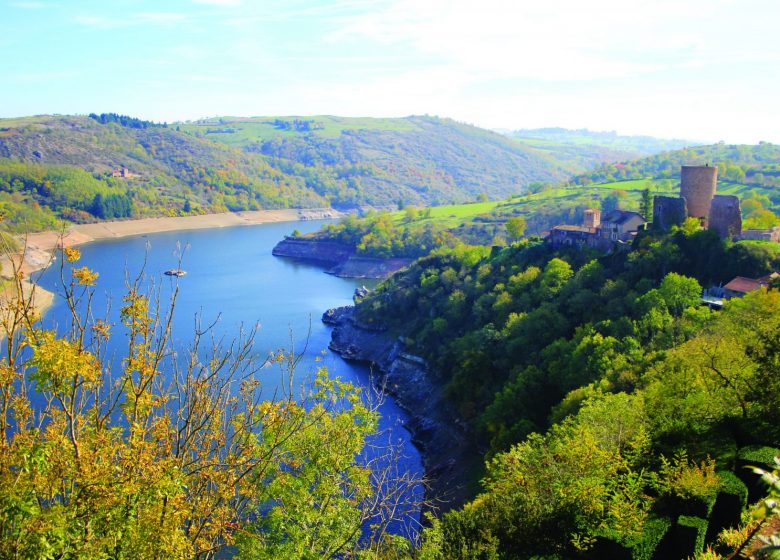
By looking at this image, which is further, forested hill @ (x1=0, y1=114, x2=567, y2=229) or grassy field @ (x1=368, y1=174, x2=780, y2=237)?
forested hill @ (x1=0, y1=114, x2=567, y2=229)

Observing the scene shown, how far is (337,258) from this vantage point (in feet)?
287

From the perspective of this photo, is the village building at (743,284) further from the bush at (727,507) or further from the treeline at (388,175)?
the treeline at (388,175)

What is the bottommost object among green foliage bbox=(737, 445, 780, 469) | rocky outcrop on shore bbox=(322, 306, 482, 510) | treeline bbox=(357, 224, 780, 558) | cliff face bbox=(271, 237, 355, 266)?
rocky outcrop on shore bbox=(322, 306, 482, 510)

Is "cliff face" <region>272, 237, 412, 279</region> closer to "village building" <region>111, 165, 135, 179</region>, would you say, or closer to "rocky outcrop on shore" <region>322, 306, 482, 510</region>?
"rocky outcrop on shore" <region>322, 306, 482, 510</region>

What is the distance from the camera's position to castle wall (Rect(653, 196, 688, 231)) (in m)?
32.4

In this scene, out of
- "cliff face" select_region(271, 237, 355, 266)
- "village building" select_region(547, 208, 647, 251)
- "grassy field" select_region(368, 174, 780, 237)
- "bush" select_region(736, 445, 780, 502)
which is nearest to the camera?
"bush" select_region(736, 445, 780, 502)

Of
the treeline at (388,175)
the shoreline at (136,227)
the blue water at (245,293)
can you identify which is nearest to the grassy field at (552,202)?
the blue water at (245,293)

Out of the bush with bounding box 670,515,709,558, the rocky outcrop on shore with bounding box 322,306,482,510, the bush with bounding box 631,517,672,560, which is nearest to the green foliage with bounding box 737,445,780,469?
the bush with bounding box 670,515,709,558

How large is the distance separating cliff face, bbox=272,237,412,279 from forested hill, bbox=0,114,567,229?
101 feet

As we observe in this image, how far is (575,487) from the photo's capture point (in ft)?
43.6

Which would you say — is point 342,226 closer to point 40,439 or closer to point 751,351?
point 751,351

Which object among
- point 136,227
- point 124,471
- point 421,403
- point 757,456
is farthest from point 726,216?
point 136,227

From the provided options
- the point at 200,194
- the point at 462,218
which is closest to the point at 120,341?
the point at 462,218

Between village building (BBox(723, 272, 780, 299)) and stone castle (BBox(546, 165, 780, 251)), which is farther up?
stone castle (BBox(546, 165, 780, 251))
